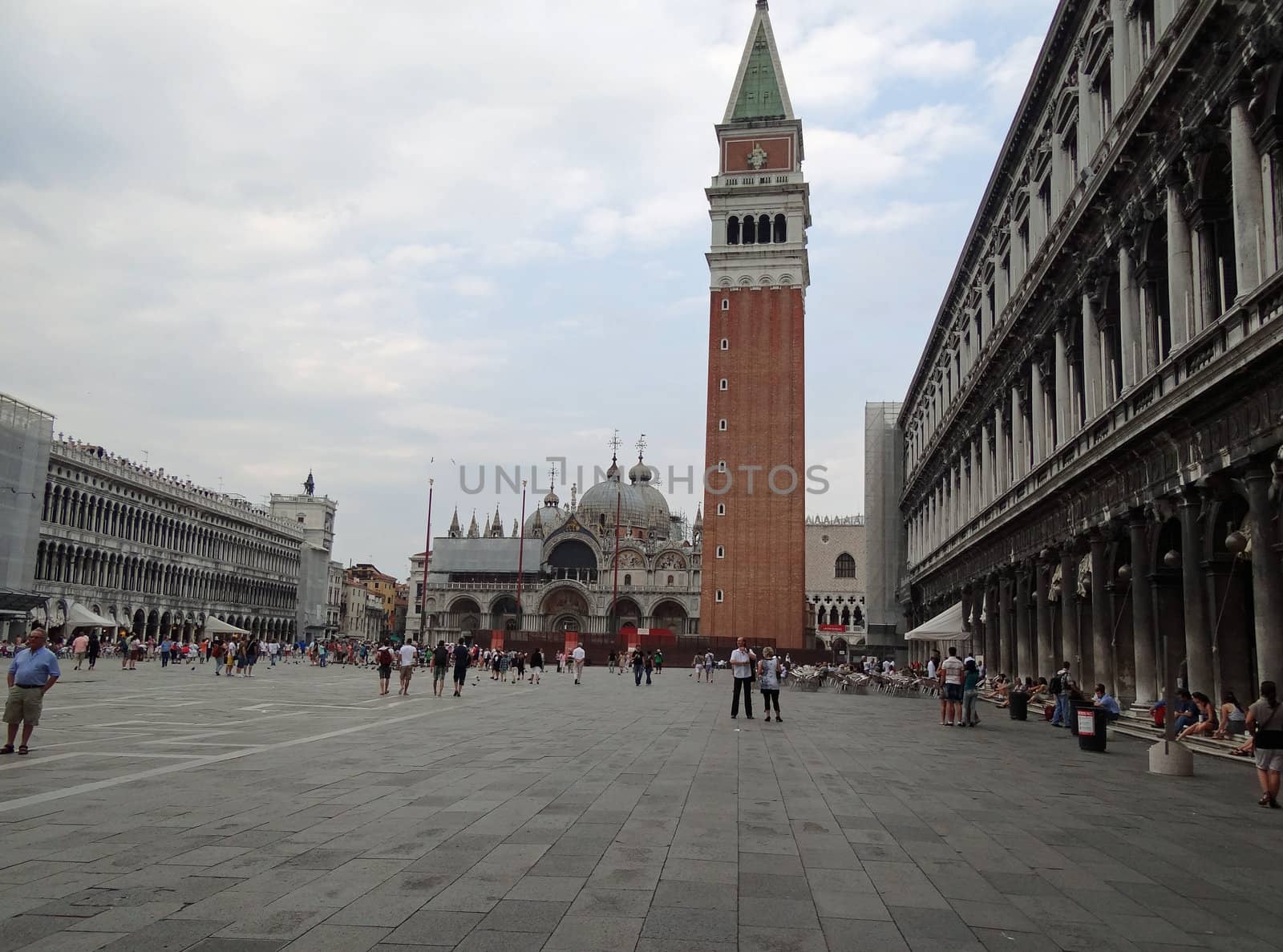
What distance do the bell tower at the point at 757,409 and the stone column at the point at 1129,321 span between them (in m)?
51.3

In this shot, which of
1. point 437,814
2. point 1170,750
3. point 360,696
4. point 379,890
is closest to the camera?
point 379,890

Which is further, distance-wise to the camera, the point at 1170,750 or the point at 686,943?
the point at 1170,750

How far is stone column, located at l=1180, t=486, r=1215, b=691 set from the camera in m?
15.6

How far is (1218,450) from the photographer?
14648mm

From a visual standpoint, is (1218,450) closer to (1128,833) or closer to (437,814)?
(1128,833)

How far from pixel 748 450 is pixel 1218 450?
2234 inches

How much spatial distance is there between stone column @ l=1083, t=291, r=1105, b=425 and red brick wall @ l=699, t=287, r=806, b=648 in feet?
161

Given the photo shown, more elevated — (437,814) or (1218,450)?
(1218,450)

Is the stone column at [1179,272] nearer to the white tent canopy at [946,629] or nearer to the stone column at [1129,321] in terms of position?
the stone column at [1129,321]

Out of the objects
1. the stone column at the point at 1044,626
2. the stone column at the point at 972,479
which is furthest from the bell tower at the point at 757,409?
the stone column at the point at 1044,626

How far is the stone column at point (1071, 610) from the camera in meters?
22.5

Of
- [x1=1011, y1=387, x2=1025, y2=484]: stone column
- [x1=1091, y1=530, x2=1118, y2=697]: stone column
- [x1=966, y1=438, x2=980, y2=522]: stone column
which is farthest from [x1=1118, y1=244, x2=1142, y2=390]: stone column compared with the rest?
[x1=966, y1=438, x2=980, y2=522]: stone column

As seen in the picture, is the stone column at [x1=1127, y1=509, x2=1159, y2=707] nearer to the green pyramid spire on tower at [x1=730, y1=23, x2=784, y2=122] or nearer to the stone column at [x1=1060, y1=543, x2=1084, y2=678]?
the stone column at [x1=1060, y1=543, x2=1084, y2=678]

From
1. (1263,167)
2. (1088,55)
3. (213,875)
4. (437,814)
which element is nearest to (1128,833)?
(437,814)
